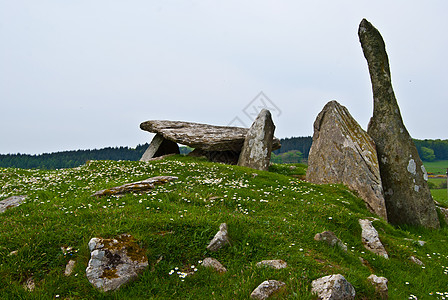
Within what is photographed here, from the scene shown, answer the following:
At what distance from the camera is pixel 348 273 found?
24.8 feet

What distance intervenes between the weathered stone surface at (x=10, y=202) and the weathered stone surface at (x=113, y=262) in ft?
21.2

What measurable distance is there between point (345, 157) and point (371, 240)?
7.77 m

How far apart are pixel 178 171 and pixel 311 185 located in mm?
7234

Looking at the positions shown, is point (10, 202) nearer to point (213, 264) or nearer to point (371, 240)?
point (213, 264)

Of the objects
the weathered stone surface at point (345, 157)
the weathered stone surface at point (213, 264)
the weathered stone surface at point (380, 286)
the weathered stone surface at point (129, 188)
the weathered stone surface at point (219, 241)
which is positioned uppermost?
the weathered stone surface at point (345, 157)

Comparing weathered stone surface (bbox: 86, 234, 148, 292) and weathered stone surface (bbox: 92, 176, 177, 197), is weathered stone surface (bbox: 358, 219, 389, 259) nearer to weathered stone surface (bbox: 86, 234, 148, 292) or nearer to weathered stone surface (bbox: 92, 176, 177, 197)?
weathered stone surface (bbox: 86, 234, 148, 292)

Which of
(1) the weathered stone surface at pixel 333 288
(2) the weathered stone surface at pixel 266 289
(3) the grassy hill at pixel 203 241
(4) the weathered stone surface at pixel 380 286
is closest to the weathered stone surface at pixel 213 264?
(3) the grassy hill at pixel 203 241

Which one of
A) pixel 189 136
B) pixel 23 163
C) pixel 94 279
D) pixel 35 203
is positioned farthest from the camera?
pixel 23 163

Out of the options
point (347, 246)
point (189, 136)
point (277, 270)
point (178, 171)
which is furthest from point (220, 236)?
point (189, 136)

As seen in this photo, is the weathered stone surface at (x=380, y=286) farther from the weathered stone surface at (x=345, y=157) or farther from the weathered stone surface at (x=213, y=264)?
the weathered stone surface at (x=345, y=157)

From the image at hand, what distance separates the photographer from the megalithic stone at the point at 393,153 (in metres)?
16.8

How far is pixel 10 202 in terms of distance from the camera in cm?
1265

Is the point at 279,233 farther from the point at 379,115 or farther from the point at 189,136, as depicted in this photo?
the point at 189,136

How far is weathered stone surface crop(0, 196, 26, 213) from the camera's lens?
12164mm
